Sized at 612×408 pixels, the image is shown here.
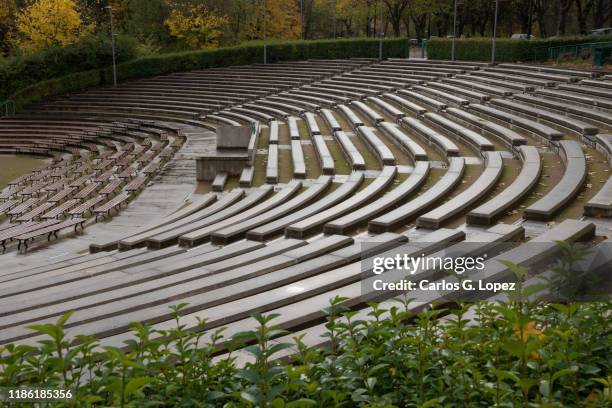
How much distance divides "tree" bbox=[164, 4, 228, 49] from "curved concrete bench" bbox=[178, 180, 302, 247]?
137 ft

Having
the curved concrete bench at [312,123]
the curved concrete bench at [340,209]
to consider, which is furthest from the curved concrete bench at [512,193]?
the curved concrete bench at [312,123]

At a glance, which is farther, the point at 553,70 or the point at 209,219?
the point at 553,70

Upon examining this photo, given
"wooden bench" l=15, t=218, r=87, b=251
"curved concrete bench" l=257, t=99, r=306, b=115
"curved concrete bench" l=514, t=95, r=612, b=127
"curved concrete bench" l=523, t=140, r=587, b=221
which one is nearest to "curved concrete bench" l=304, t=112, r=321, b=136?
"curved concrete bench" l=257, t=99, r=306, b=115

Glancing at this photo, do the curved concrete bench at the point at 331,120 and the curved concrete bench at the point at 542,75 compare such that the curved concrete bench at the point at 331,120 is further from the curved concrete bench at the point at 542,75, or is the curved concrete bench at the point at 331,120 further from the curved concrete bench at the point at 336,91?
the curved concrete bench at the point at 542,75

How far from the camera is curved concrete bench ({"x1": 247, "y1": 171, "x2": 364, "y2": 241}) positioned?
11.5m

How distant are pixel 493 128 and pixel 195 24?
1609 inches

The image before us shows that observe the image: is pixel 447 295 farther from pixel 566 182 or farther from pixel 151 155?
pixel 151 155

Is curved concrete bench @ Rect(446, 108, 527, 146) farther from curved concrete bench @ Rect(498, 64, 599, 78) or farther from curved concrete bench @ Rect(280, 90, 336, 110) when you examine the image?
curved concrete bench @ Rect(280, 90, 336, 110)

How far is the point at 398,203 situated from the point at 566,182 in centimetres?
336

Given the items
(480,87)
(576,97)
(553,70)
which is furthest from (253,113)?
(576,97)

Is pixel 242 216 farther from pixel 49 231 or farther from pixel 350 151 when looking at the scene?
pixel 350 151

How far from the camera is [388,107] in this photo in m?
28.1

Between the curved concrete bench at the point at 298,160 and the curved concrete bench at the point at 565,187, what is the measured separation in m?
6.87

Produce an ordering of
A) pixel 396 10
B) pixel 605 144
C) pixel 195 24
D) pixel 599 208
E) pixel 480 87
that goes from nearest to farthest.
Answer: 1. pixel 599 208
2. pixel 605 144
3. pixel 480 87
4. pixel 195 24
5. pixel 396 10
